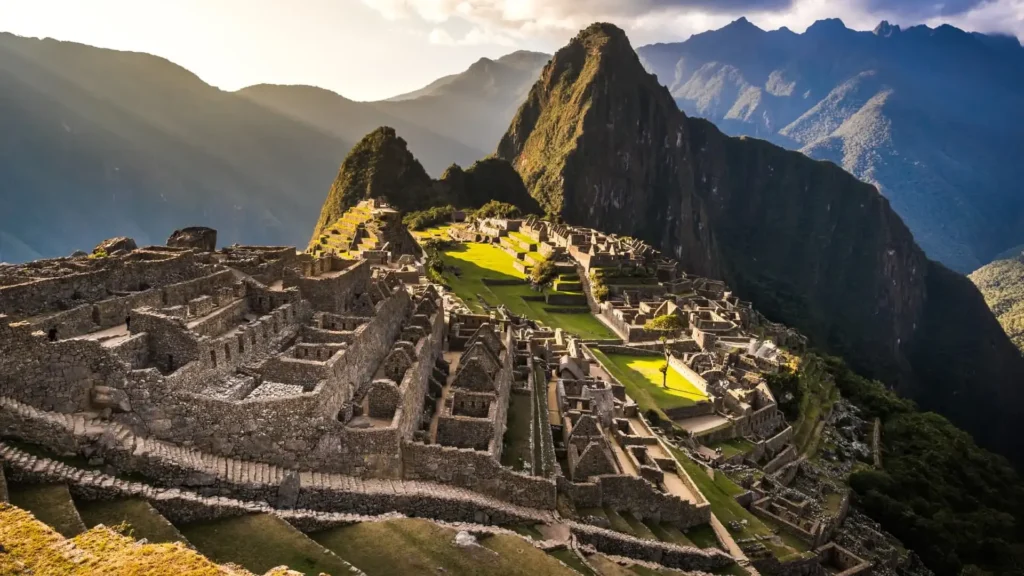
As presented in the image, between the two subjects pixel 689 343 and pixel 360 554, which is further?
pixel 689 343

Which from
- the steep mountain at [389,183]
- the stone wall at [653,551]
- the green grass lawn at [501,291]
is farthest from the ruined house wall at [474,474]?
the steep mountain at [389,183]

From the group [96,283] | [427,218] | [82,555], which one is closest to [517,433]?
[96,283]

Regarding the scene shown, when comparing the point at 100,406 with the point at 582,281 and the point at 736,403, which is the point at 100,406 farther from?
the point at 582,281

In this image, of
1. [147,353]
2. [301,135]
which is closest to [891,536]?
[147,353]

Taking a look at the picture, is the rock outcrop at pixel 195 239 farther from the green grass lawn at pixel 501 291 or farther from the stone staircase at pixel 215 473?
the stone staircase at pixel 215 473

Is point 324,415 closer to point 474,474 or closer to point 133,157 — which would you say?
point 474,474
